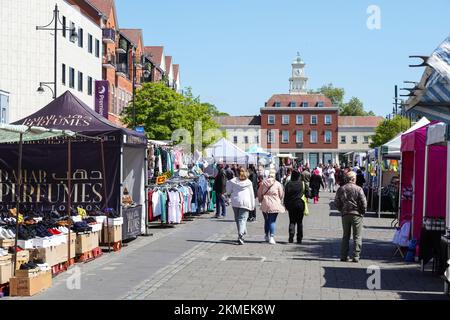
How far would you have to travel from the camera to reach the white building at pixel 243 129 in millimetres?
123750

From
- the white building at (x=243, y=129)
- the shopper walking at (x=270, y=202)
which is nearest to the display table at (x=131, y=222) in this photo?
the shopper walking at (x=270, y=202)

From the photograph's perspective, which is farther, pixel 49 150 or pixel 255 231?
pixel 255 231

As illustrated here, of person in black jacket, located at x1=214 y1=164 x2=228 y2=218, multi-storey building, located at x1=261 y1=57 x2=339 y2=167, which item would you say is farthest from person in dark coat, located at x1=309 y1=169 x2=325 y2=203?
multi-storey building, located at x1=261 y1=57 x2=339 y2=167

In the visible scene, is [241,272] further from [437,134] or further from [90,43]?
[90,43]

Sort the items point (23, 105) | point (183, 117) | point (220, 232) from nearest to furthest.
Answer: point (220, 232)
point (23, 105)
point (183, 117)

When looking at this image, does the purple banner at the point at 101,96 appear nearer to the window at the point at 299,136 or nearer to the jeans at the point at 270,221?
the jeans at the point at 270,221

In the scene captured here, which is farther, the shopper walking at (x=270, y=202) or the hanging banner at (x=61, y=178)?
the shopper walking at (x=270, y=202)

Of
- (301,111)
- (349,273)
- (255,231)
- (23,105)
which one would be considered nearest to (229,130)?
(301,111)

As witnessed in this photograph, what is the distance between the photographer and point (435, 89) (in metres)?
10.2

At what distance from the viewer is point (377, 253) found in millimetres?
15914

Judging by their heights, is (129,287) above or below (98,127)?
below

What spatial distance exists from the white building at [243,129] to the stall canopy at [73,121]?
106 meters
